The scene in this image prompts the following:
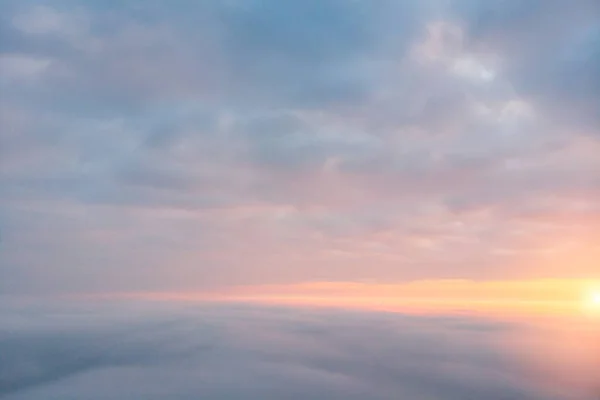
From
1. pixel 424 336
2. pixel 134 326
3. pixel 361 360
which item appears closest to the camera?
pixel 361 360

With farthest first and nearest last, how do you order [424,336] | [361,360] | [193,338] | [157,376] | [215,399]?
[424,336]
[193,338]
[361,360]
[157,376]
[215,399]

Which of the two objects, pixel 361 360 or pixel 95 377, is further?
pixel 361 360

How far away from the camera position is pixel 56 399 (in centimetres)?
7125

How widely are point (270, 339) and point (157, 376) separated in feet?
191

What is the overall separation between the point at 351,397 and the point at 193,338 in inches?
3190

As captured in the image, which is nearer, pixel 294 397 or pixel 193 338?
pixel 294 397

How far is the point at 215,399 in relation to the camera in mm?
64812

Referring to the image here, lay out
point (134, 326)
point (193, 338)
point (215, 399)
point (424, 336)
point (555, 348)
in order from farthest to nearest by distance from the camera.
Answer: point (134, 326), point (424, 336), point (193, 338), point (555, 348), point (215, 399)

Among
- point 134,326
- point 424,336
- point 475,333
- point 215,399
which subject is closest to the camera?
point 215,399

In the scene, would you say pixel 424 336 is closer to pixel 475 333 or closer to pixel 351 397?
pixel 475 333

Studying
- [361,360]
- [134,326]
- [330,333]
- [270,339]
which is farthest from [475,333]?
[134,326]

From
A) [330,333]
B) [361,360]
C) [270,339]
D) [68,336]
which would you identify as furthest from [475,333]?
[68,336]

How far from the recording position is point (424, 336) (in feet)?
514

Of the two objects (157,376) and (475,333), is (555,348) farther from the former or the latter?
(157,376)
